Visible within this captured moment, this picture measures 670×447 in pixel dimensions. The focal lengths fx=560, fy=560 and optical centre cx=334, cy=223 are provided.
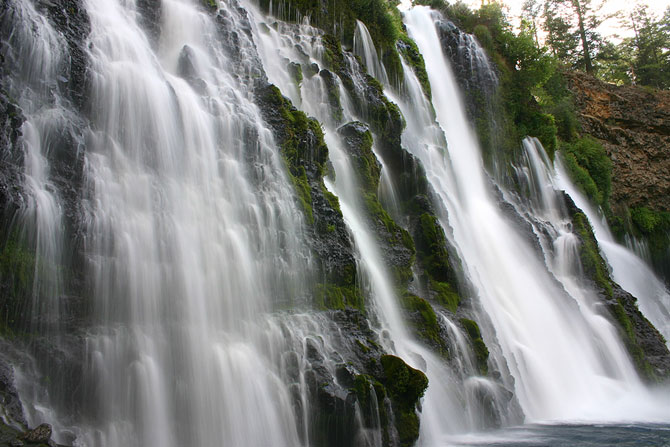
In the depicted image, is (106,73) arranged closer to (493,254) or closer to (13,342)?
(13,342)

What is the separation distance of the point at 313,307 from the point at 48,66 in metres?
5.08

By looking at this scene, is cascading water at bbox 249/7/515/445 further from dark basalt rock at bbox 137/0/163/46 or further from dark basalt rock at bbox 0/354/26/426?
dark basalt rock at bbox 0/354/26/426

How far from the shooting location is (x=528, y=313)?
46.0ft

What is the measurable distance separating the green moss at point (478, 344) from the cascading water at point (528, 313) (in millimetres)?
888

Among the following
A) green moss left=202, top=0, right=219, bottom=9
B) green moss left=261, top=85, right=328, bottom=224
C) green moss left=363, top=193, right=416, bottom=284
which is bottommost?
green moss left=363, top=193, right=416, bottom=284

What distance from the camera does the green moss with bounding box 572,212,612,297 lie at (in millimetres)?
17906

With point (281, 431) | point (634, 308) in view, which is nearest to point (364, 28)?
point (634, 308)

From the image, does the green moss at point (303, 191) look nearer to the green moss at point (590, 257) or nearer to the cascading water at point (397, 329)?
the cascading water at point (397, 329)

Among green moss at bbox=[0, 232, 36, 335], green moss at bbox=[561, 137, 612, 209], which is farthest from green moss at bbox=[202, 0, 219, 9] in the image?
green moss at bbox=[561, 137, 612, 209]

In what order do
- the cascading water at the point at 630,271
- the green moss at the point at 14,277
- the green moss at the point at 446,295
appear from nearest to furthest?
the green moss at the point at 14,277 < the green moss at the point at 446,295 < the cascading water at the point at 630,271

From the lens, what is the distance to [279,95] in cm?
1060

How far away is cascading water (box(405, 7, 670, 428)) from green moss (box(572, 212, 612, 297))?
87 cm

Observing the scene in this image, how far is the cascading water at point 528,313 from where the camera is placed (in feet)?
38.7

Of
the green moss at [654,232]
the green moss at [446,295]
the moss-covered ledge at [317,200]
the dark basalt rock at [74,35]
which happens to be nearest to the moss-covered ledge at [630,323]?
the green moss at [446,295]
